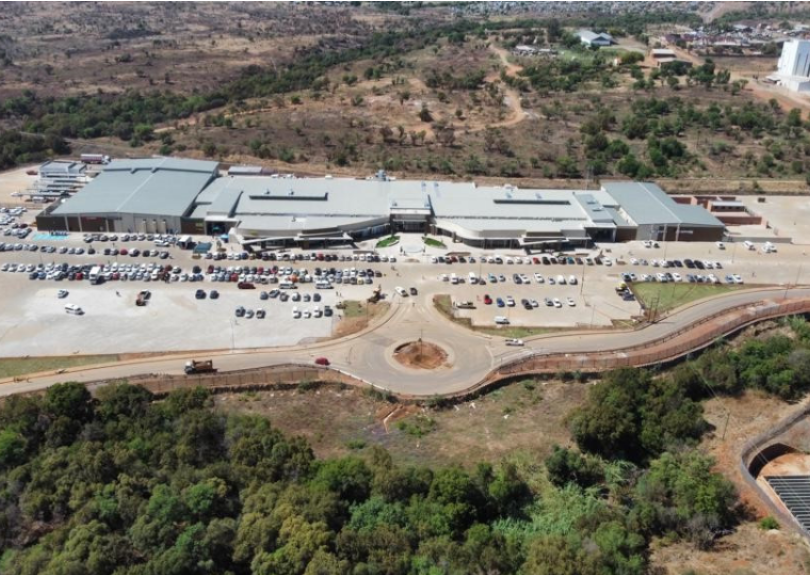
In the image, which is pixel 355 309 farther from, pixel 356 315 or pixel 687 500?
pixel 687 500

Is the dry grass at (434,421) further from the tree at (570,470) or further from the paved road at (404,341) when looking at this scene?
the tree at (570,470)

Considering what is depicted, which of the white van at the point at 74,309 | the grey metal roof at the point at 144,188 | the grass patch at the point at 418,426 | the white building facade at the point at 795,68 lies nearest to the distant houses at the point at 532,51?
the white building facade at the point at 795,68

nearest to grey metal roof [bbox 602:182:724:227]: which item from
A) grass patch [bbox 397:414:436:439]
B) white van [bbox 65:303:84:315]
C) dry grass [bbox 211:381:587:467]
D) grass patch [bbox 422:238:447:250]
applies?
grass patch [bbox 422:238:447:250]

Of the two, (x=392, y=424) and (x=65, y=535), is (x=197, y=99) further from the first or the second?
(x=65, y=535)

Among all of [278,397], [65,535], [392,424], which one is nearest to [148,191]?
[278,397]

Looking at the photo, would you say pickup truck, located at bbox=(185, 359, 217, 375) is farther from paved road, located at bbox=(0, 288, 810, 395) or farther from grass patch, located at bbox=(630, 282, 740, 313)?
grass patch, located at bbox=(630, 282, 740, 313)
